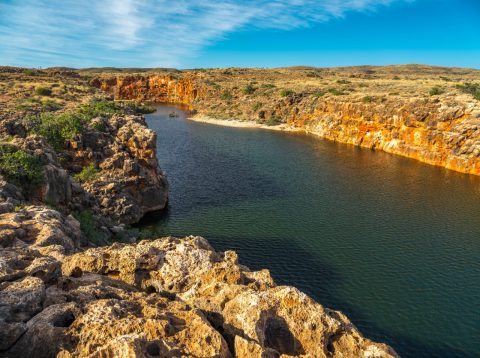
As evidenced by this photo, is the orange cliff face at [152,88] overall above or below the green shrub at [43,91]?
above

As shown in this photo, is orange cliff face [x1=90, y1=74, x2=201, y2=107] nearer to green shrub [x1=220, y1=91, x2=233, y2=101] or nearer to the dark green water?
green shrub [x1=220, y1=91, x2=233, y2=101]

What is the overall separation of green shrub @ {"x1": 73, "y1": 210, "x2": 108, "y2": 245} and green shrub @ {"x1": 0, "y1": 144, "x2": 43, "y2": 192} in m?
4.55

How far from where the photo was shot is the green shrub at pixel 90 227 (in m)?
30.9

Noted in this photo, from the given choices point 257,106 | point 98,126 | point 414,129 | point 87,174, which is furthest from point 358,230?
point 257,106

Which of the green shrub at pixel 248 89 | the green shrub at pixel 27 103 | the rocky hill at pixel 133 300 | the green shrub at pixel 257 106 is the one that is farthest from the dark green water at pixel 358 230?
the green shrub at pixel 248 89

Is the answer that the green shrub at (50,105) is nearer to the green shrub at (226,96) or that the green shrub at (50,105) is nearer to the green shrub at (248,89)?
the green shrub at (226,96)

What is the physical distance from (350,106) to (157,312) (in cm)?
9846

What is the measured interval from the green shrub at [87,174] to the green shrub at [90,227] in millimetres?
9512

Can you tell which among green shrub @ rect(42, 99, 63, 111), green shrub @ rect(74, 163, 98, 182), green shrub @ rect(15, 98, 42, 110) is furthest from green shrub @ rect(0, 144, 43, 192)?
green shrub @ rect(42, 99, 63, 111)

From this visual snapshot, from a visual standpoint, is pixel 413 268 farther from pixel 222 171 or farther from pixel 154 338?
pixel 222 171

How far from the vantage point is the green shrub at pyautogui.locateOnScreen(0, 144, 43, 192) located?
31750 mm

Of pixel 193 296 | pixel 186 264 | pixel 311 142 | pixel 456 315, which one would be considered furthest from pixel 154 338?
pixel 311 142

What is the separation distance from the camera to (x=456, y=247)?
39.2 metres

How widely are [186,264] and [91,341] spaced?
24.1 feet
